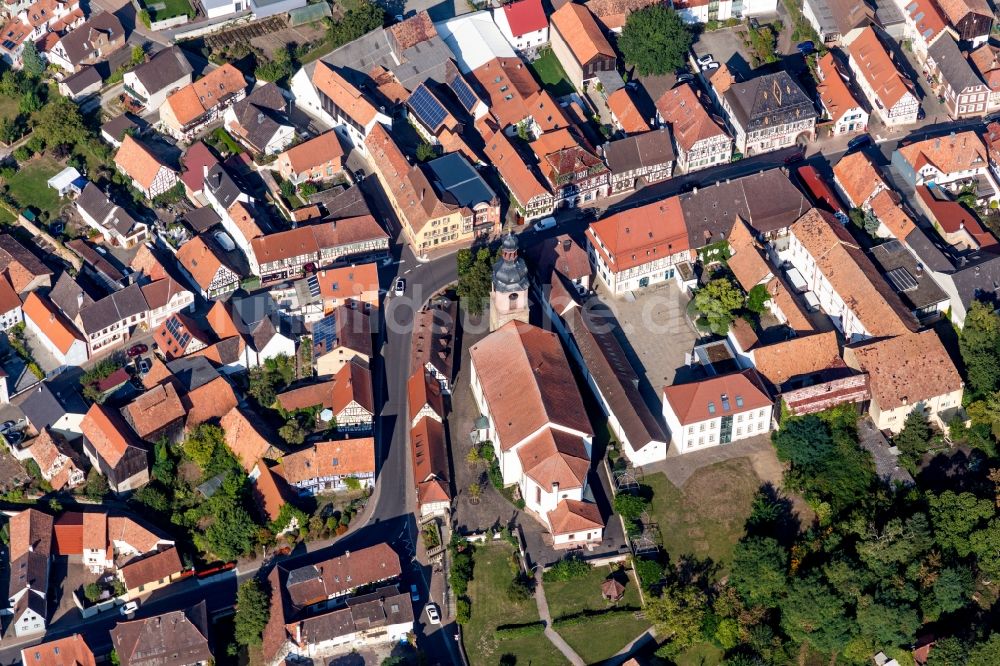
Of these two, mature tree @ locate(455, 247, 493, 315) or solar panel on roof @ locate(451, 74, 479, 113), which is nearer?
mature tree @ locate(455, 247, 493, 315)

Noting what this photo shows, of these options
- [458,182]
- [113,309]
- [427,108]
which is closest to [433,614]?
[113,309]

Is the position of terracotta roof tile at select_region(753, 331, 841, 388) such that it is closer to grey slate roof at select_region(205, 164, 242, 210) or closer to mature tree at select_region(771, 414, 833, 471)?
mature tree at select_region(771, 414, 833, 471)

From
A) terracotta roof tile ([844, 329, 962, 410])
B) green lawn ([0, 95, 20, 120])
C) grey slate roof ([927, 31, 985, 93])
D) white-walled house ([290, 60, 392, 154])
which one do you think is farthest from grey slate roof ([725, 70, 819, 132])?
green lawn ([0, 95, 20, 120])

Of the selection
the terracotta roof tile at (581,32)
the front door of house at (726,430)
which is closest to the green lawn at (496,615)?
the front door of house at (726,430)

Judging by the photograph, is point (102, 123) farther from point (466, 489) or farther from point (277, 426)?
point (466, 489)

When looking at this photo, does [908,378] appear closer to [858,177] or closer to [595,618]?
[858,177]

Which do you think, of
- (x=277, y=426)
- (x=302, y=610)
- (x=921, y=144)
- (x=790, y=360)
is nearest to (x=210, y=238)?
(x=277, y=426)

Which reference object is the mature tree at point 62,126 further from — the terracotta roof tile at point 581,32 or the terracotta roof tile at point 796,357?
the terracotta roof tile at point 796,357
